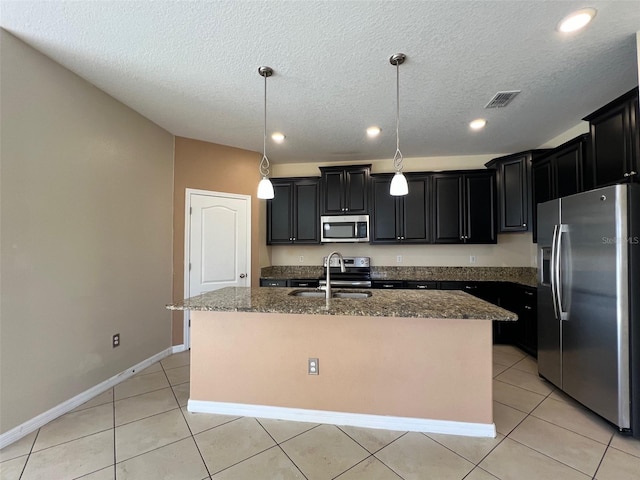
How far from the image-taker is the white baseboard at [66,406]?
1.83 metres

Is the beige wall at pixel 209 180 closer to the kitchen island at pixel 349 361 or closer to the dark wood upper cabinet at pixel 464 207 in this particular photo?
the kitchen island at pixel 349 361

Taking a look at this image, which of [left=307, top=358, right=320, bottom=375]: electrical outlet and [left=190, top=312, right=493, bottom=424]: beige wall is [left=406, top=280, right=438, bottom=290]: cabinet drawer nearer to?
[left=190, top=312, right=493, bottom=424]: beige wall

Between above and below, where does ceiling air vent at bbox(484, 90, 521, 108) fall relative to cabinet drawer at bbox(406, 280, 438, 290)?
above

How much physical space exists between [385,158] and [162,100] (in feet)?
9.91

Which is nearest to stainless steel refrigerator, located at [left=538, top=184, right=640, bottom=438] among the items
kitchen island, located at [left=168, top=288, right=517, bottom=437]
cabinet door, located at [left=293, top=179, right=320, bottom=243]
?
kitchen island, located at [left=168, top=288, right=517, bottom=437]

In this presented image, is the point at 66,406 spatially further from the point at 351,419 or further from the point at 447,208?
the point at 447,208

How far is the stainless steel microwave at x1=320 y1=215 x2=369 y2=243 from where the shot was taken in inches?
159

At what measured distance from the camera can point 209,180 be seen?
3.59m

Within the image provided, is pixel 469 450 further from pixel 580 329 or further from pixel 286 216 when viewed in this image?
pixel 286 216

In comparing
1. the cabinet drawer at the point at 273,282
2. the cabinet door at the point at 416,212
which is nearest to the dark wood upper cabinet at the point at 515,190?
the cabinet door at the point at 416,212

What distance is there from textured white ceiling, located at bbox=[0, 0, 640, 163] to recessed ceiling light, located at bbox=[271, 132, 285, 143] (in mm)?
323

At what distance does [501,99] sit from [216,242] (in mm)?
3475

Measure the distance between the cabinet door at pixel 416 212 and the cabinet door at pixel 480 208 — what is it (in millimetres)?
529

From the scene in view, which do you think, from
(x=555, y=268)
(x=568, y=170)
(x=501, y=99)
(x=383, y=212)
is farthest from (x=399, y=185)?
(x=568, y=170)
